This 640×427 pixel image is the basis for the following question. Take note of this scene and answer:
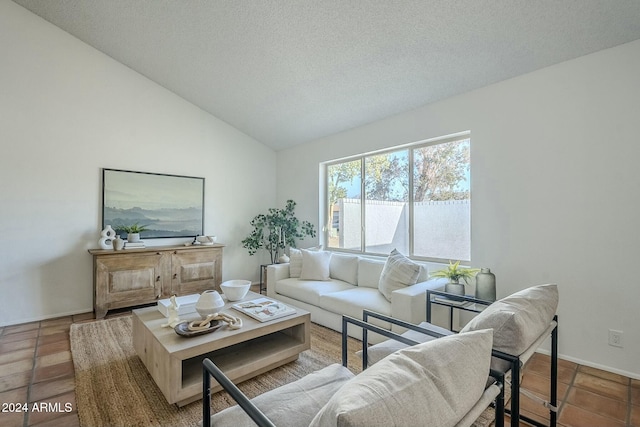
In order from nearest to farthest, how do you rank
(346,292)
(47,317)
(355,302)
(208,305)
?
(208,305)
(355,302)
(346,292)
(47,317)

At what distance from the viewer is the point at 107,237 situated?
141 inches

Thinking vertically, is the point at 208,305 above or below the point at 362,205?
below

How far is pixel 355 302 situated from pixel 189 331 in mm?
1441

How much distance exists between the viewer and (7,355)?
2.47m

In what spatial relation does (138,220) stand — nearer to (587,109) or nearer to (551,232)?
(551,232)

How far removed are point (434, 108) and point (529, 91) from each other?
87cm

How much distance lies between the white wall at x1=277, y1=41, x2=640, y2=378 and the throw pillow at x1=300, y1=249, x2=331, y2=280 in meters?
1.64

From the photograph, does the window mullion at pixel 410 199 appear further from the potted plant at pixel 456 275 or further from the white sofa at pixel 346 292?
the potted plant at pixel 456 275

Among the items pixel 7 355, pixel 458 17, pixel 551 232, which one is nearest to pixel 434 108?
pixel 458 17

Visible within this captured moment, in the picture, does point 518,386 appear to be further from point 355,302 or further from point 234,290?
point 234,290

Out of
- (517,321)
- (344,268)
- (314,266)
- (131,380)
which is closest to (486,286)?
(517,321)

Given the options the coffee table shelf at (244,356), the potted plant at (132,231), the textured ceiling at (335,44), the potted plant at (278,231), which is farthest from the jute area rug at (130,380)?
the textured ceiling at (335,44)

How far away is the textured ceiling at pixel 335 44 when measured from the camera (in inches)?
84.0

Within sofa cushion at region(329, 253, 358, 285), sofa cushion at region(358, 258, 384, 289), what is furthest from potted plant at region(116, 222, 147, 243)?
sofa cushion at region(358, 258, 384, 289)
